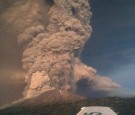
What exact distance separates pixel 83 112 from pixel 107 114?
250cm

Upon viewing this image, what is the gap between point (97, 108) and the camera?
103ft

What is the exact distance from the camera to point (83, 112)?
31.6m

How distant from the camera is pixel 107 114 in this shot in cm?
3067

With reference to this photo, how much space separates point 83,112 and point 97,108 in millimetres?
1490

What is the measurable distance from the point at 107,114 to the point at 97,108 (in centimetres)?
125
